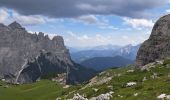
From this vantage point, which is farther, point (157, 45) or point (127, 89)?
point (157, 45)

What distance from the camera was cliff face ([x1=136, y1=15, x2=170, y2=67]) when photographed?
179250mm

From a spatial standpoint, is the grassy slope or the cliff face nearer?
the grassy slope

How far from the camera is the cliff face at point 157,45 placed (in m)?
179

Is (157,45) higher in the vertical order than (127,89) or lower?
higher

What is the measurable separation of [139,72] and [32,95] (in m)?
64.6

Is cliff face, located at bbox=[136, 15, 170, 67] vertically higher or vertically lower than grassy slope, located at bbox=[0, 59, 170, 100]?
higher

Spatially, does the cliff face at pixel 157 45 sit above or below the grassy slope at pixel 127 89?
above

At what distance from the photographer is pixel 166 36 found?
182 metres

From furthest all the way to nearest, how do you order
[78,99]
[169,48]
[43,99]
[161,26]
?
[161,26]
[169,48]
[43,99]
[78,99]

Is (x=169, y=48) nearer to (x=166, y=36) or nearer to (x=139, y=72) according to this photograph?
(x=166, y=36)

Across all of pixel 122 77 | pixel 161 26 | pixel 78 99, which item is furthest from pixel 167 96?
pixel 161 26

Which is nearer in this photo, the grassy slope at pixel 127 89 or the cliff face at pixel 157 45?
the grassy slope at pixel 127 89

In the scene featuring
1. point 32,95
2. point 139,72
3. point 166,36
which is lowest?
point 32,95

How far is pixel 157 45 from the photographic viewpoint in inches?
7185
